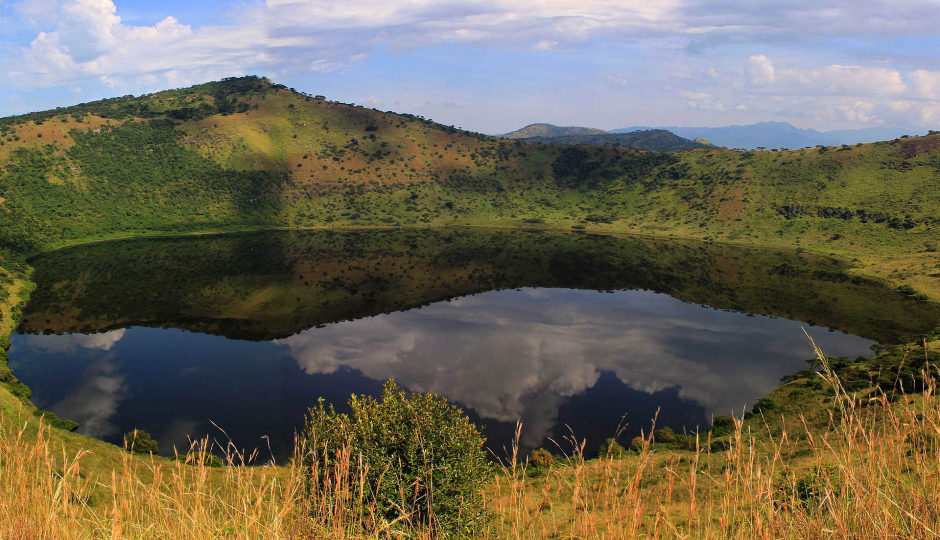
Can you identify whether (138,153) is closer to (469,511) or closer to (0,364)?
(0,364)

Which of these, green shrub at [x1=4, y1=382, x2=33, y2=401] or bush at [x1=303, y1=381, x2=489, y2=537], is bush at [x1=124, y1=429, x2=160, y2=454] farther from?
bush at [x1=303, y1=381, x2=489, y2=537]

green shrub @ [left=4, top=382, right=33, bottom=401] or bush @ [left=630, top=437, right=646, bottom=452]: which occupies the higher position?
green shrub @ [left=4, top=382, right=33, bottom=401]

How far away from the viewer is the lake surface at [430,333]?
46.1m

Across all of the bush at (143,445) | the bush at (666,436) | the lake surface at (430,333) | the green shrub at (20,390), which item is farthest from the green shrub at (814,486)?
the green shrub at (20,390)

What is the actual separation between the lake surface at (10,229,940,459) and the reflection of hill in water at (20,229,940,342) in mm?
606

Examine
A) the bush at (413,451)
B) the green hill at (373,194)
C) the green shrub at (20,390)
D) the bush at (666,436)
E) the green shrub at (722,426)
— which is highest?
the green hill at (373,194)

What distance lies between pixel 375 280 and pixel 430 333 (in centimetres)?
3299

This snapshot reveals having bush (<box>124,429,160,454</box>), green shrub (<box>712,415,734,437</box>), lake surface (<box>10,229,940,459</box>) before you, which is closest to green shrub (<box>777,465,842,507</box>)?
green shrub (<box>712,415,734,437</box>)

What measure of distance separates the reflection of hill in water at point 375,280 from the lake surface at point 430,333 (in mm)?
606

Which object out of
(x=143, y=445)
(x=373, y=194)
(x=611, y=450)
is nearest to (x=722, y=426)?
(x=611, y=450)

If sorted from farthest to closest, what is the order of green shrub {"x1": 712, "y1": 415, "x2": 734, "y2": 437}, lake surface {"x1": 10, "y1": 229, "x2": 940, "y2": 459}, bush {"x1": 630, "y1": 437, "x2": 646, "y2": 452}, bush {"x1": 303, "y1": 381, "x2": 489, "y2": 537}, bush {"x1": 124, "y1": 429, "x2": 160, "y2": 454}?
lake surface {"x1": 10, "y1": 229, "x2": 940, "y2": 459} < green shrub {"x1": 712, "y1": 415, "x2": 734, "y2": 437} < bush {"x1": 630, "y1": 437, "x2": 646, "y2": 452} < bush {"x1": 124, "y1": 429, "x2": 160, "y2": 454} < bush {"x1": 303, "y1": 381, "x2": 489, "y2": 537}

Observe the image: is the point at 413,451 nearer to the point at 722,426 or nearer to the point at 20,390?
the point at 722,426

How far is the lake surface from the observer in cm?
4609

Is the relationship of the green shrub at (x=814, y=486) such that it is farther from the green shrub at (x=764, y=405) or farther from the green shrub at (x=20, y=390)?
the green shrub at (x=20, y=390)
